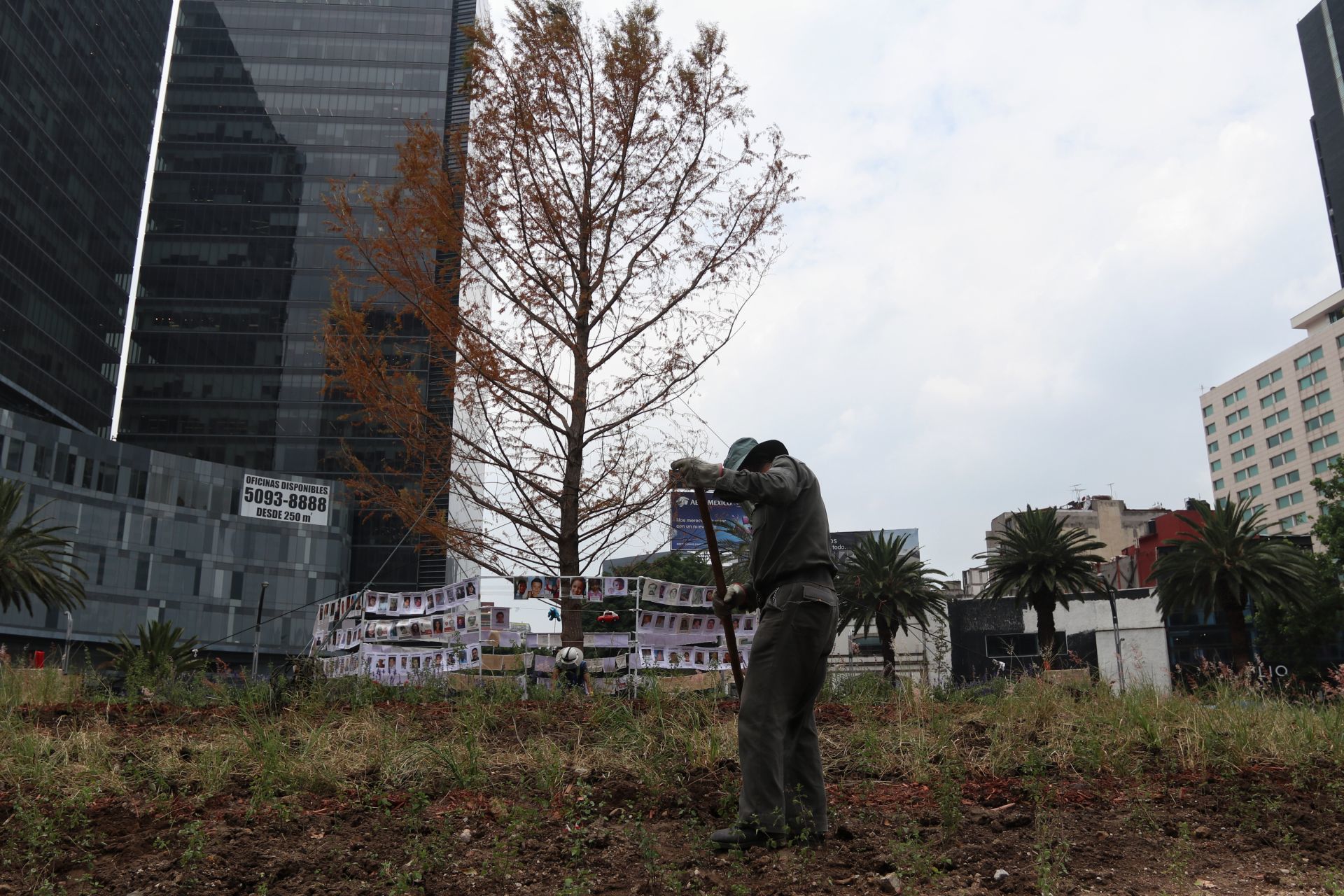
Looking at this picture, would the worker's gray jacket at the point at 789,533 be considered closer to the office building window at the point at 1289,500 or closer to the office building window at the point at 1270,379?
the office building window at the point at 1289,500

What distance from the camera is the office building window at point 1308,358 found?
9062cm

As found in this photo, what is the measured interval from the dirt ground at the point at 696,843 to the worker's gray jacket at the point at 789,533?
1.16m

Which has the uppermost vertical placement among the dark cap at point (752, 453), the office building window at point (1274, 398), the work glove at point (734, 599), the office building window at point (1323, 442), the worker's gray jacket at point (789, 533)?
the office building window at point (1274, 398)

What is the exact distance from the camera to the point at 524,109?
400 inches

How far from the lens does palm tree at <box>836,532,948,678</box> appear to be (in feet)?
120

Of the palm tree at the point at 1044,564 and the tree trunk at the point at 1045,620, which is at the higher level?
the palm tree at the point at 1044,564

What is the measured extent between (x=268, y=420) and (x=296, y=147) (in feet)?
87.2

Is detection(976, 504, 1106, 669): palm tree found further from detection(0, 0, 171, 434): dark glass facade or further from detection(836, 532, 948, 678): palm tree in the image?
detection(0, 0, 171, 434): dark glass facade

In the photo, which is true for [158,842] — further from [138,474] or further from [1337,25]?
[1337,25]

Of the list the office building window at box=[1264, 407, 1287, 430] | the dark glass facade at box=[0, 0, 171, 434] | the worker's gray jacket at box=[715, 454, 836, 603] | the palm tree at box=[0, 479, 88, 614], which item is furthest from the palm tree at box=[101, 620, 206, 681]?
the office building window at box=[1264, 407, 1287, 430]

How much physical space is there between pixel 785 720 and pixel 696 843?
2.14 ft

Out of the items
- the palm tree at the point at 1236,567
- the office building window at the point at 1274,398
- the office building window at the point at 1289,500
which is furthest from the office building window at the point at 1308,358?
the palm tree at the point at 1236,567

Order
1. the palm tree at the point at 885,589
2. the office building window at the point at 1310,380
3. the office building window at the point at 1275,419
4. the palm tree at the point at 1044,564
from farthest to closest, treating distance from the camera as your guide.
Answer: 1. the office building window at the point at 1275,419
2. the office building window at the point at 1310,380
3. the palm tree at the point at 885,589
4. the palm tree at the point at 1044,564

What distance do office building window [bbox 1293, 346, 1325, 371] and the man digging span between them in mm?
104156
